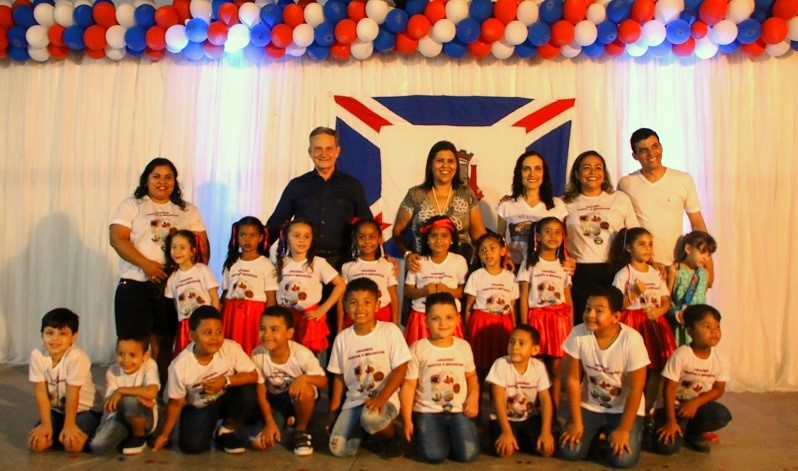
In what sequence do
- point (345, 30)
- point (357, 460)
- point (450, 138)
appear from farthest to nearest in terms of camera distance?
point (450, 138) < point (345, 30) < point (357, 460)

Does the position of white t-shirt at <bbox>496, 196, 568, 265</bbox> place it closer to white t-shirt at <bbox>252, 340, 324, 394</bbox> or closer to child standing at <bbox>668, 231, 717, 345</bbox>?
child standing at <bbox>668, 231, 717, 345</bbox>

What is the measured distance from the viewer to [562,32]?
4.71 meters

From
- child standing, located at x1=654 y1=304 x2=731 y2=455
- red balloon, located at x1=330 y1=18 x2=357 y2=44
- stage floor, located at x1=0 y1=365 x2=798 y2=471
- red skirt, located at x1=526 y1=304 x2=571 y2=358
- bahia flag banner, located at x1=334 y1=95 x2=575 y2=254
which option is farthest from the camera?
bahia flag banner, located at x1=334 y1=95 x2=575 y2=254

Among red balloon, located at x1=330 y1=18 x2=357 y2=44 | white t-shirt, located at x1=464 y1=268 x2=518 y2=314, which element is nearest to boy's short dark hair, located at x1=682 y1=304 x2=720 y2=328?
white t-shirt, located at x1=464 y1=268 x2=518 y2=314

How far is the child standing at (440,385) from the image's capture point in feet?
11.3

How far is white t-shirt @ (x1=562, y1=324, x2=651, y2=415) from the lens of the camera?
11.2ft

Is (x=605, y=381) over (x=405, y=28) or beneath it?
beneath

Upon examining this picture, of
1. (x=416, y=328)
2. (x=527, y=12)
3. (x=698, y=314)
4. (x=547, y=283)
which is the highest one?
(x=527, y=12)

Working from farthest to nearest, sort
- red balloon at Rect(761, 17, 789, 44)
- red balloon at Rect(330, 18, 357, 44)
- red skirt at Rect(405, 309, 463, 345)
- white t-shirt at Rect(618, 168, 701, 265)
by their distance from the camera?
red balloon at Rect(330, 18, 357, 44)
red balloon at Rect(761, 17, 789, 44)
white t-shirt at Rect(618, 168, 701, 265)
red skirt at Rect(405, 309, 463, 345)

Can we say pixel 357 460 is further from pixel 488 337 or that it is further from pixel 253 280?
pixel 253 280

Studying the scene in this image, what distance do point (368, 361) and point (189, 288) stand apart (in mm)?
1017

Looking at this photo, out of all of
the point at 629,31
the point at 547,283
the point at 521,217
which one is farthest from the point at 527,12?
the point at 547,283

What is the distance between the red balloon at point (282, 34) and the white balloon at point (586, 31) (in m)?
1.75

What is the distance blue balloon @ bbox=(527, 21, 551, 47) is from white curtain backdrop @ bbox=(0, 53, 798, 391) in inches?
14.9
